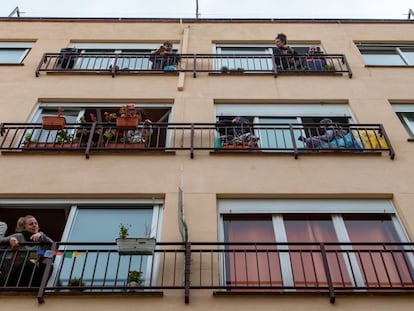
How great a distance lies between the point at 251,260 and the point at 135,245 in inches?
76.5

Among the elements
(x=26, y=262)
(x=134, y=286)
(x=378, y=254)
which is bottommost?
(x=134, y=286)

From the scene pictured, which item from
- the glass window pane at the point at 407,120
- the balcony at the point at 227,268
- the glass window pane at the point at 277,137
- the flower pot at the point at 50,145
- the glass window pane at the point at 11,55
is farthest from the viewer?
the glass window pane at the point at 11,55

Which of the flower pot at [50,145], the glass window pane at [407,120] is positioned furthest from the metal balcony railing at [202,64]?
the flower pot at [50,145]

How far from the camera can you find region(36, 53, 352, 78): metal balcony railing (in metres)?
11.8

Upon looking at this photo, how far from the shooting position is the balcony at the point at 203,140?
29.8 ft

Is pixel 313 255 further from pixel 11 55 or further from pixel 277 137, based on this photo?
pixel 11 55

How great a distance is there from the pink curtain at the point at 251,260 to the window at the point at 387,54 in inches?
301

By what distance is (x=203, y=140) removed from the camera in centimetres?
971

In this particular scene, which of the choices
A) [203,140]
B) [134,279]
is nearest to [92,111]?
[203,140]

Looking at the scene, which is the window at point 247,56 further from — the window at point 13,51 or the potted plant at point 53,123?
the window at point 13,51

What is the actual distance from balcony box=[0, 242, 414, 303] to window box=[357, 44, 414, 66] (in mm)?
7511

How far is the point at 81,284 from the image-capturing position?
22.0ft

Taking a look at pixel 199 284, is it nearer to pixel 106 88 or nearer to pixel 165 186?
pixel 165 186

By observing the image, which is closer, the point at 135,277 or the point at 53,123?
the point at 135,277
